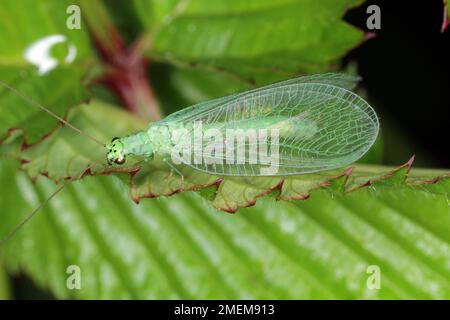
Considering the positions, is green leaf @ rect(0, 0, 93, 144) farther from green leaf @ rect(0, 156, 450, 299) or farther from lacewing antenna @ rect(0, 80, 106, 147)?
green leaf @ rect(0, 156, 450, 299)

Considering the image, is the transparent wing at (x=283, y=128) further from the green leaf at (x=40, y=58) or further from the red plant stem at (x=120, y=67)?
the green leaf at (x=40, y=58)

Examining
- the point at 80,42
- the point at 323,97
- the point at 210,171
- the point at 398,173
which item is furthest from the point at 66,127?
the point at 398,173

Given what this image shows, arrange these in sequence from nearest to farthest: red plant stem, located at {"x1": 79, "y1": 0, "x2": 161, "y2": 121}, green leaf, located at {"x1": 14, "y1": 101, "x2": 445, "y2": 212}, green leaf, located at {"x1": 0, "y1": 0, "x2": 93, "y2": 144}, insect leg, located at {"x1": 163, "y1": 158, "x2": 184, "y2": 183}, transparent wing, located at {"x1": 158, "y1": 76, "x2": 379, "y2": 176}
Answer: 1. green leaf, located at {"x1": 14, "y1": 101, "x2": 445, "y2": 212}
2. insect leg, located at {"x1": 163, "y1": 158, "x2": 184, "y2": 183}
3. transparent wing, located at {"x1": 158, "y1": 76, "x2": 379, "y2": 176}
4. green leaf, located at {"x1": 0, "y1": 0, "x2": 93, "y2": 144}
5. red plant stem, located at {"x1": 79, "y1": 0, "x2": 161, "y2": 121}

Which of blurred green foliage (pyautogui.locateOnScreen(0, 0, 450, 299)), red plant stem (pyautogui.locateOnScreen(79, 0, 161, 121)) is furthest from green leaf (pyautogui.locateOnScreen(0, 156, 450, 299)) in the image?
red plant stem (pyautogui.locateOnScreen(79, 0, 161, 121))

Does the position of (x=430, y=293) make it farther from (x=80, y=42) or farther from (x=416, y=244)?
(x=80, y=42)

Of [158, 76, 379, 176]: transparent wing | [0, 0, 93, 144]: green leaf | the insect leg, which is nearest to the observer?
the insect leg
